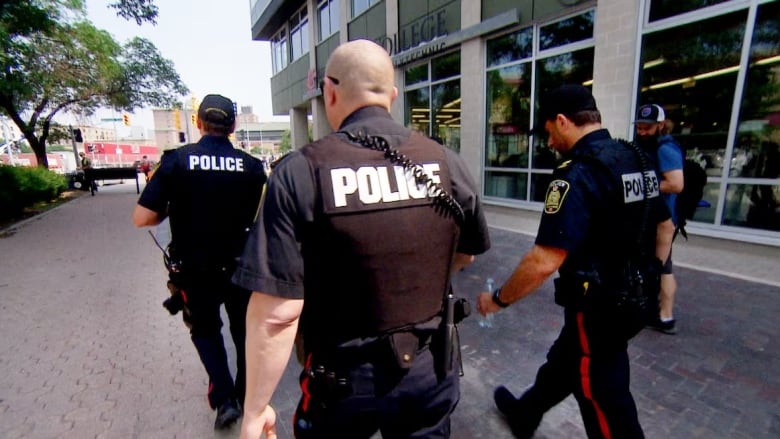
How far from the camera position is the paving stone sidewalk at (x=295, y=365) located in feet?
8.02

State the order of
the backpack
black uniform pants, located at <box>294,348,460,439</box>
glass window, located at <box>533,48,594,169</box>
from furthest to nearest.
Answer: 1. glass window, located at <box>533,48,594,169</box>
2. the backpack
3. black uniform pants, located at <box>294,348,460,439</box>

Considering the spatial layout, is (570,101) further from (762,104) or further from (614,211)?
(762,104)

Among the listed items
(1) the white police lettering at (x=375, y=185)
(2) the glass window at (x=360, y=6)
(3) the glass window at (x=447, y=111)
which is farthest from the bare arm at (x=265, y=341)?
(2) the glass window at (x=360, y=6)

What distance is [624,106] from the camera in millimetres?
6523

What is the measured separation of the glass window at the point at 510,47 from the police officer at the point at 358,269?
8.15m

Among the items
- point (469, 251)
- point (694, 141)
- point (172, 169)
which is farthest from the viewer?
point (694, 141)

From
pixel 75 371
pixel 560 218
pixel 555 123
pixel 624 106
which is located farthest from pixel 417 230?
pixel 624 106

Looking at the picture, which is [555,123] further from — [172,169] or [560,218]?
[172,169]

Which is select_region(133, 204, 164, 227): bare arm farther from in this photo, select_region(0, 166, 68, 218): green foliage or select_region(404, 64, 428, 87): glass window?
select_region(0, 166, 68, 218): green foliage

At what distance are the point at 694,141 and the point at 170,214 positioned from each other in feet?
23.9

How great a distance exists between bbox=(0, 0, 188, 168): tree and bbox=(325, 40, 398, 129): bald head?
9.94 m

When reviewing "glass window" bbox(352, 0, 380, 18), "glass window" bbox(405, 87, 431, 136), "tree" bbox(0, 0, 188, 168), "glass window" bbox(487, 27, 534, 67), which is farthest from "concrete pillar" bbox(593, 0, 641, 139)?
Result: "tree" bbox(0, 0, 188, 168)

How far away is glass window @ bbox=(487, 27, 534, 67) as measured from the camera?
830cm

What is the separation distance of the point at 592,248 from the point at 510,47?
8.13 metres
